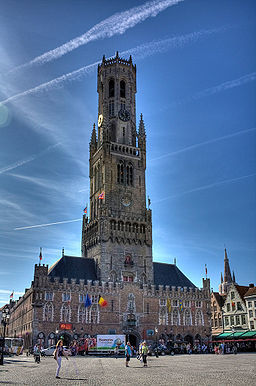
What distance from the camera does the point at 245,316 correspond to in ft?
254

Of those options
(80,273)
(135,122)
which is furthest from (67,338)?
(135,122)

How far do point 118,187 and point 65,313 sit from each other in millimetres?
26731

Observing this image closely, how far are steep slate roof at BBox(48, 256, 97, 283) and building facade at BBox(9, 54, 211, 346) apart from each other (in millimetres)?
180

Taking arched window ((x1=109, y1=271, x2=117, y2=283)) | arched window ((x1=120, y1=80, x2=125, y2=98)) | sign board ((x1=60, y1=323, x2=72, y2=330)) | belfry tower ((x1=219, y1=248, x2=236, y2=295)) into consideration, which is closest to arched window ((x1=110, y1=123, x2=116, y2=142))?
arched window ((x1=120, y1=80, x2=125, y2=98))

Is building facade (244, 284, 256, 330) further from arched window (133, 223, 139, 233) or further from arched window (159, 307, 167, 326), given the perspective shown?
arched window (133, 223, 139, 233)

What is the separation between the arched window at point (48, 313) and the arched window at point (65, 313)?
177 centimetres

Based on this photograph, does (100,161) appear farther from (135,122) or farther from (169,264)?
(169,264)

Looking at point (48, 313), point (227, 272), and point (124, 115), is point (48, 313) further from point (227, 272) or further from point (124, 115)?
point (227, 272)

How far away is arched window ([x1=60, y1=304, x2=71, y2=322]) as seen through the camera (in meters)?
63.8

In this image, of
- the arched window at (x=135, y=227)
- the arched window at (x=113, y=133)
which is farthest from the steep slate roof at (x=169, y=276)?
the arched window at (x=113, y=133)

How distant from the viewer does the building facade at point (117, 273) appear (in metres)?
64.5

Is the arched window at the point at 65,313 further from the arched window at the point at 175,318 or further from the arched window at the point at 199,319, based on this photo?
the arched window at the point at 199,319

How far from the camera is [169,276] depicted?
80.1 meters

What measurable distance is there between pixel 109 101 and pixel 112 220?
94.5 ft
